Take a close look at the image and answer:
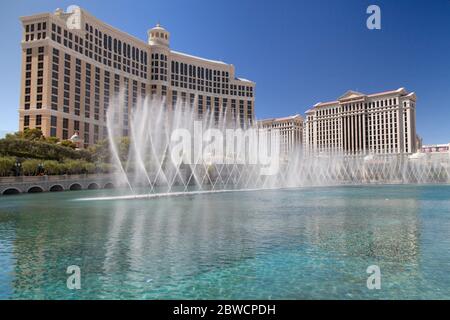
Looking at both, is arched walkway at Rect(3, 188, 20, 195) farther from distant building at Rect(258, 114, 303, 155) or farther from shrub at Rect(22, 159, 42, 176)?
distant building at Rect(258, 114, 303, 155)

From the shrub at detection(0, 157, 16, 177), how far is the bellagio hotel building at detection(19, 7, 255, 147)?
1344 inches

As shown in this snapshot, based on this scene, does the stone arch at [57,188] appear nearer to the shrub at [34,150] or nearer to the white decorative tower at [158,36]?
the shrub at [34,150]

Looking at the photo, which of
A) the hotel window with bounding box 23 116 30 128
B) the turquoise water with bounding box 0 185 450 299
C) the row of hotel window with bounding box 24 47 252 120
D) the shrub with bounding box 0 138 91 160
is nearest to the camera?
the turquoise water with bounding box 0 185 450 299

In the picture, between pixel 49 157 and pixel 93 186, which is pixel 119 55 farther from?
pixel 93 186

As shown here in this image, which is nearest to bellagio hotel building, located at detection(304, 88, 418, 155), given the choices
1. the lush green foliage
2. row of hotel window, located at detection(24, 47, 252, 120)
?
row of hotel window, located at detection(24, 47, 252, 120)

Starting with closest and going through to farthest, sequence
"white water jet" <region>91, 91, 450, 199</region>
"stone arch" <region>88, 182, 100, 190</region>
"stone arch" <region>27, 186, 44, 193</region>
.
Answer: "white water jet" <region>91, 91, 450, 199</region>, "stone arch" <region>27, 186, 44, 193</region>, "stone arch" <region>88, 182, 100, 190</region>

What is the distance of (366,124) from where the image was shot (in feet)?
447

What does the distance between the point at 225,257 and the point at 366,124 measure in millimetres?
138451

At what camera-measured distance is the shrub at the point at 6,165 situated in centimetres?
4446

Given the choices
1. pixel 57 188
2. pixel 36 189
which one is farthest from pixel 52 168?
pixel 36 189

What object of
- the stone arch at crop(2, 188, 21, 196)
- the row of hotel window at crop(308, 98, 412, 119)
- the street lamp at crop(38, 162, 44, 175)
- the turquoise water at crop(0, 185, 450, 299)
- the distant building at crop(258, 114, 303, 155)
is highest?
the row of hotel window at crop(308, 98, 412, 119)

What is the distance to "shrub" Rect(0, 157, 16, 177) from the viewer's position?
44.5 meters

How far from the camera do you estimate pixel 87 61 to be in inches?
3866
